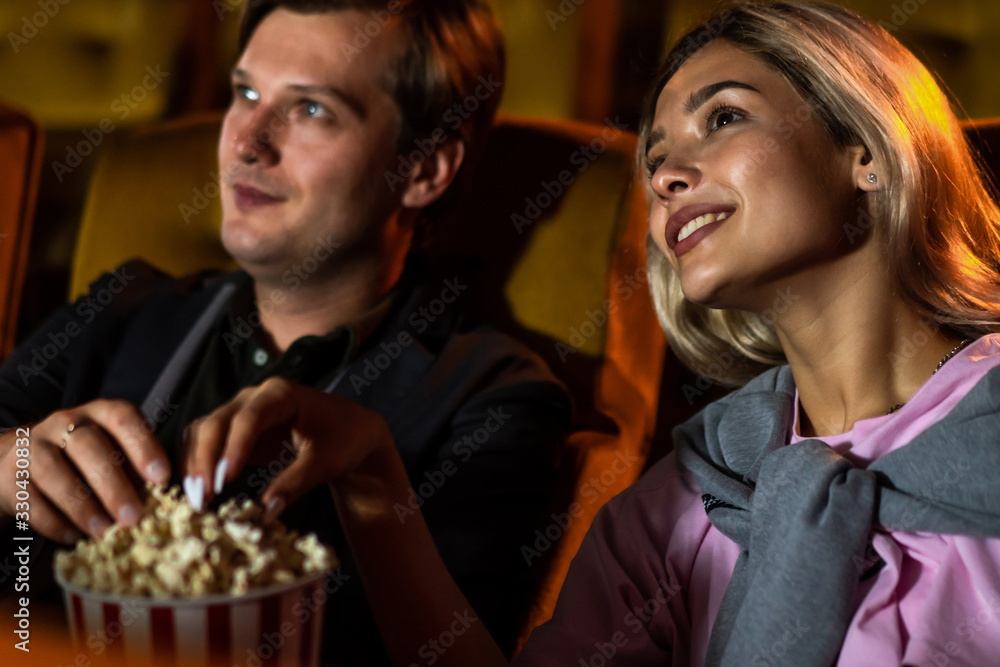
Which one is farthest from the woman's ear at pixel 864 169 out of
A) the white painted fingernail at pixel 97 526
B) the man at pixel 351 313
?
the white painted fingernail at pixel 97 526

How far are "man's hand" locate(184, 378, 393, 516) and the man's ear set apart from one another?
0.58 meters

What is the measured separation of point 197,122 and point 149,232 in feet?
0.81

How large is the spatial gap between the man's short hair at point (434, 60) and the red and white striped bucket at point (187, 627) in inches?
35.0

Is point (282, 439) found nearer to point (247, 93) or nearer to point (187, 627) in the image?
point (187, 627)

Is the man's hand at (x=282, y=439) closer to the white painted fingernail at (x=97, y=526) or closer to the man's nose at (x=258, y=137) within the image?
the white painted fingernail at (x=97, y=526)

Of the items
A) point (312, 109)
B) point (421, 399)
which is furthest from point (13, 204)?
point (421, 399)

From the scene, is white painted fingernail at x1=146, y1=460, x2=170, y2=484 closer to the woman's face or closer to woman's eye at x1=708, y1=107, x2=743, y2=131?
the woman's face

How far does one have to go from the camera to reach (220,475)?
62 cm

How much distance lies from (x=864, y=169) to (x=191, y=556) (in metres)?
0.71

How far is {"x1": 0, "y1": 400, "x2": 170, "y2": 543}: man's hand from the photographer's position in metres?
0.61

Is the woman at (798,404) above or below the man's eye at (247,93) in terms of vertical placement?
below

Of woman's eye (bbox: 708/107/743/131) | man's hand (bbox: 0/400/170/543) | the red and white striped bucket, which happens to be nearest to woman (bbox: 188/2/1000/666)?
woman's eye (bbox: 708/107/743/131)

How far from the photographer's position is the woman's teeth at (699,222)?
82cm

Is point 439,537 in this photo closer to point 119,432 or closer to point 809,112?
point 119,432
